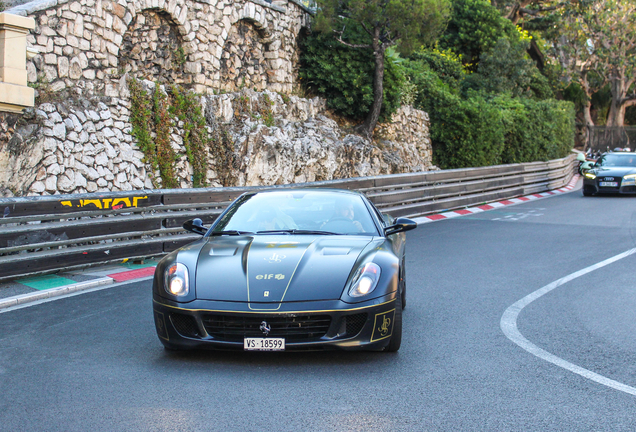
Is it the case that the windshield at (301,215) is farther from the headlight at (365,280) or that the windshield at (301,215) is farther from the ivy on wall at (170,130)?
the ivy on wall at (170,130)

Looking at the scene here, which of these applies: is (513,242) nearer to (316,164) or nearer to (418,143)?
(316,164)

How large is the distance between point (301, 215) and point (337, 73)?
1588cm

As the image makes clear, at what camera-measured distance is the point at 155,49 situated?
647 inches

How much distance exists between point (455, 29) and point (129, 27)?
24513 mm

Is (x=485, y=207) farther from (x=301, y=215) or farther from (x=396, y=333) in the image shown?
(x=396, y=333)

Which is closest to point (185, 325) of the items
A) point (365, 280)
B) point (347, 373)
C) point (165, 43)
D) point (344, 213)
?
point (347, 373)

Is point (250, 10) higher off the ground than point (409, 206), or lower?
higher

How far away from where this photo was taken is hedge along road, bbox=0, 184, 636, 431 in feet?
12.6

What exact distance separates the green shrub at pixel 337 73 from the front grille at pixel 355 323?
17117 mm

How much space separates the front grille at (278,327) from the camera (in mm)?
4656

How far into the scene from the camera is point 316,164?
19.2 m

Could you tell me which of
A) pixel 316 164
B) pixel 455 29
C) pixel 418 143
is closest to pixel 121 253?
pixel 316 164

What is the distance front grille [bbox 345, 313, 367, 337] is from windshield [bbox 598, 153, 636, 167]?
2086cm

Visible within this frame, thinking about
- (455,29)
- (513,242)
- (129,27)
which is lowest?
(513,242)
